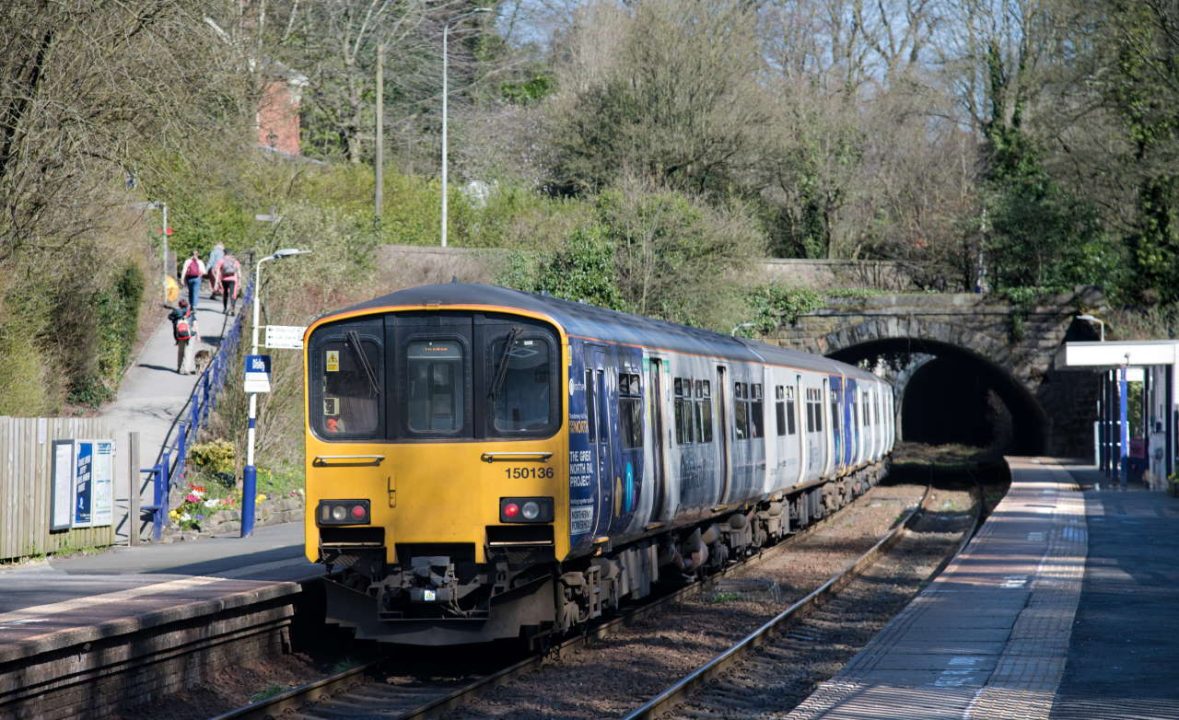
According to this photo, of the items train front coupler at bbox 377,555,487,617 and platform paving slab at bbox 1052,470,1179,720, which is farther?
train front coupler at bbox 377,555,487,617

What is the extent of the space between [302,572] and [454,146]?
41518mm

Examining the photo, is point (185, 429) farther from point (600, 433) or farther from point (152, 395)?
point (600, 433)

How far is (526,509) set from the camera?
11.2 meters

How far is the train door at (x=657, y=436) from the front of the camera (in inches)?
551

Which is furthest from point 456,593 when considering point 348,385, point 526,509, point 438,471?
point 348,385

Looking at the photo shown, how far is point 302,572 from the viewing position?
1402 centimetres

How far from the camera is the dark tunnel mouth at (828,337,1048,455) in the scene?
4562 cm

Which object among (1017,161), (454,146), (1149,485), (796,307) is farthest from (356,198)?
(1149,485)

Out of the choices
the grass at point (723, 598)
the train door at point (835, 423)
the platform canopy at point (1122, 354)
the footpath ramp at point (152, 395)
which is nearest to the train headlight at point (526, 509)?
the grass at point (723, 598)

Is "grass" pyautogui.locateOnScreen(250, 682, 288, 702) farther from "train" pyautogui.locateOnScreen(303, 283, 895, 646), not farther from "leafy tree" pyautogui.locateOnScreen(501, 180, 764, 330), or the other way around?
"leafy tree" pyautogui.locateOnScreen(501, 180, 764, 330)

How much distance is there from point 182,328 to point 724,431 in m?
14.2

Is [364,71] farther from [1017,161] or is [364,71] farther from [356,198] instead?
[1017,161]

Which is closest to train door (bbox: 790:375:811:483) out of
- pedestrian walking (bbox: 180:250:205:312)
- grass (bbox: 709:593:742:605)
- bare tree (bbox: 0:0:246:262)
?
grass (bbox: 709:593:742:605)

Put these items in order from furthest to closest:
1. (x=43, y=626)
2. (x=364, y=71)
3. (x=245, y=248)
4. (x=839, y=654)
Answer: (x=364, y=71)
(x=245, y=248)
(x=839, y=654)
(x=43, y=626)
